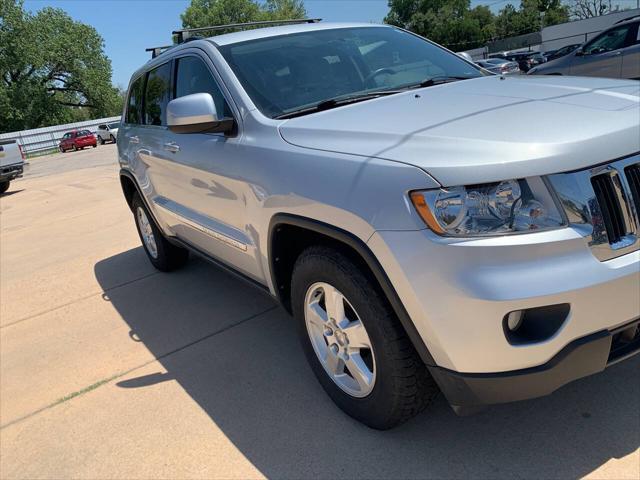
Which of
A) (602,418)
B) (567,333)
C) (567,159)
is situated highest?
(567,159)

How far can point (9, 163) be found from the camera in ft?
48.8

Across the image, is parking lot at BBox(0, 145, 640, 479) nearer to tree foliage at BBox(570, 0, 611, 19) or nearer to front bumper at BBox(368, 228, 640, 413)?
front bumper at BBox(368, 228, 640, 413)

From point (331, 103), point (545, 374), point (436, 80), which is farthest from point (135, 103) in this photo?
point (545, 374)

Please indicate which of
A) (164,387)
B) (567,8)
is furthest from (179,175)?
(567,8)

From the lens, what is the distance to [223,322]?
3.97m

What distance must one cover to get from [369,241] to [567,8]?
83.2 metres

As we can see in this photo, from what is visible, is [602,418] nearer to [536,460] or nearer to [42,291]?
[536,460]

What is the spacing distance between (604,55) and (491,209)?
35.5 feet

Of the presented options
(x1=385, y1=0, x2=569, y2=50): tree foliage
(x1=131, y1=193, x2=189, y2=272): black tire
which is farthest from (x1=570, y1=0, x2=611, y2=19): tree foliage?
(x1=131, y1=193, x2=189, y2=272): black tire

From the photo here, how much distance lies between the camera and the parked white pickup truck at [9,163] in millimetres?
14656

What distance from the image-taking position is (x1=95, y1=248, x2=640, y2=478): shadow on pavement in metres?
2.25

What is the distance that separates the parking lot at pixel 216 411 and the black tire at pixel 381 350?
0.21m

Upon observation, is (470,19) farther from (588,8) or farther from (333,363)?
(333,363)

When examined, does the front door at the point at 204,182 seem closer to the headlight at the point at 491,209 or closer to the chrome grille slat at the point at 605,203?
the headlight at the point at 491,209
